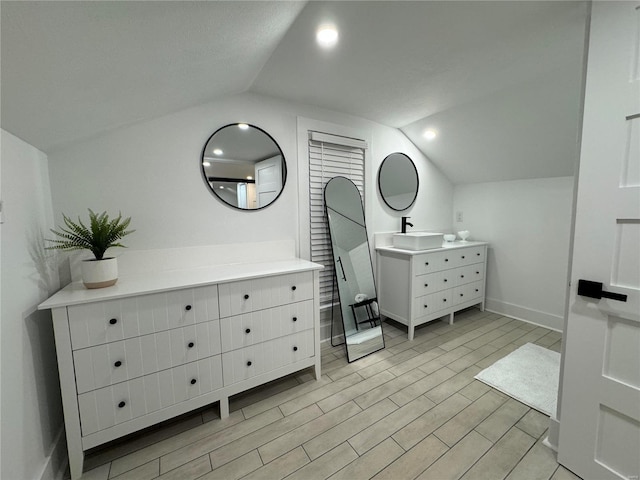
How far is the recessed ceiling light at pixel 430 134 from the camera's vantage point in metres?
2.91

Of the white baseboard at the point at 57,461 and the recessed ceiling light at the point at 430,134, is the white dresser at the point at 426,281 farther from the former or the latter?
the white baseboard at the point at 57,461

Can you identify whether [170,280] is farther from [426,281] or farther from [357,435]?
[426,281]

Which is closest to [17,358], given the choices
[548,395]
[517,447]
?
[517,447]

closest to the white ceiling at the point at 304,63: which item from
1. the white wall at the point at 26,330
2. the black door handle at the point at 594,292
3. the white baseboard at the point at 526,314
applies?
the white wall at the point at 26,330

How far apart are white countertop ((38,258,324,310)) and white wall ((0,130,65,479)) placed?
117 millimetres

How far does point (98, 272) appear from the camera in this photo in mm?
1415

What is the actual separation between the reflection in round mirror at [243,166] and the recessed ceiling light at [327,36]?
869mm

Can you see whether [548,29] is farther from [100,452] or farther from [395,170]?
[100,452]

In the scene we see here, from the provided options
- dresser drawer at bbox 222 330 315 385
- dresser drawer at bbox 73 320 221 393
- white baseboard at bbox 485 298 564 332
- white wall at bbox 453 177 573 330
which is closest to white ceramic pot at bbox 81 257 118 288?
dresser drawer at bbox 73 320 221 393

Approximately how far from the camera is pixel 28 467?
1.08 m

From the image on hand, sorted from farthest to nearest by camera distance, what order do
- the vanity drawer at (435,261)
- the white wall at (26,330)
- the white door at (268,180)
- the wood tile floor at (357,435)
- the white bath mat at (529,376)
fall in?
the vanity drawer at (435,261)
the white door at (268,180)
the white bath mat at (529,376)
the wood tile floor at (357,435)
the white wall at (26,330)

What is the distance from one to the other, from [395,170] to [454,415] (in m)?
2.43

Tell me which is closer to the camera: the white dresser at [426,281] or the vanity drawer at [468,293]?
the white dresser at [426,281]

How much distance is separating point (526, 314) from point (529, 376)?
1266 millimetres
